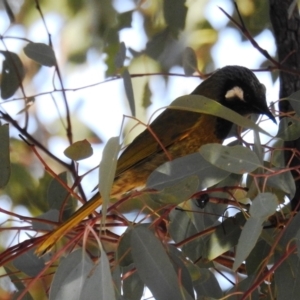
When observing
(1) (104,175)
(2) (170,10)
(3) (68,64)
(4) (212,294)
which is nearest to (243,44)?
(2) (170,10)

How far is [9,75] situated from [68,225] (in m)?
1.18

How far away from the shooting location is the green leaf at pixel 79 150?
7.01ft

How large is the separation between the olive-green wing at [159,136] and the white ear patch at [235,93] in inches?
7.2

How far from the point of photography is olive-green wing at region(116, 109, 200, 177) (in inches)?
119

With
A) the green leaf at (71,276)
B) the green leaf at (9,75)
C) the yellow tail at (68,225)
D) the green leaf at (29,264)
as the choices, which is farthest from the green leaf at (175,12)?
the green leaf at (71,276)

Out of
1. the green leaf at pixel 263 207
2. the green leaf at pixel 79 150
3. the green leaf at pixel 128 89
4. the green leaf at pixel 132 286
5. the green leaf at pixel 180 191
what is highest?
the green leaf at pixel 128 89

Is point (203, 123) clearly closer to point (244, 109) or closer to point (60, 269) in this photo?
point (244, 109)

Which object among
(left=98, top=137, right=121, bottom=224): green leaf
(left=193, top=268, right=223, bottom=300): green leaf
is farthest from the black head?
(left=98, top=137, right=121, bottom=224): green leaf

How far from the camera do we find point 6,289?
3326 mm

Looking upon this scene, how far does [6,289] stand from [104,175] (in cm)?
170

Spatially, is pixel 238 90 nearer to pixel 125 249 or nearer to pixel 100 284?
pixel 125 249

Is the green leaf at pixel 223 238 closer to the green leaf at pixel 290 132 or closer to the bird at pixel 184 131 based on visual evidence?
the green leaf at pixel 290 132

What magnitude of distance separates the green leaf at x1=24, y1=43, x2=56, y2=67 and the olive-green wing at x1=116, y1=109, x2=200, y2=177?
501 mm

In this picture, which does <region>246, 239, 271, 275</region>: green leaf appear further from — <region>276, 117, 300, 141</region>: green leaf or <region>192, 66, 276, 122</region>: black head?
<region>192, 66, 276, 122</region>: black head
